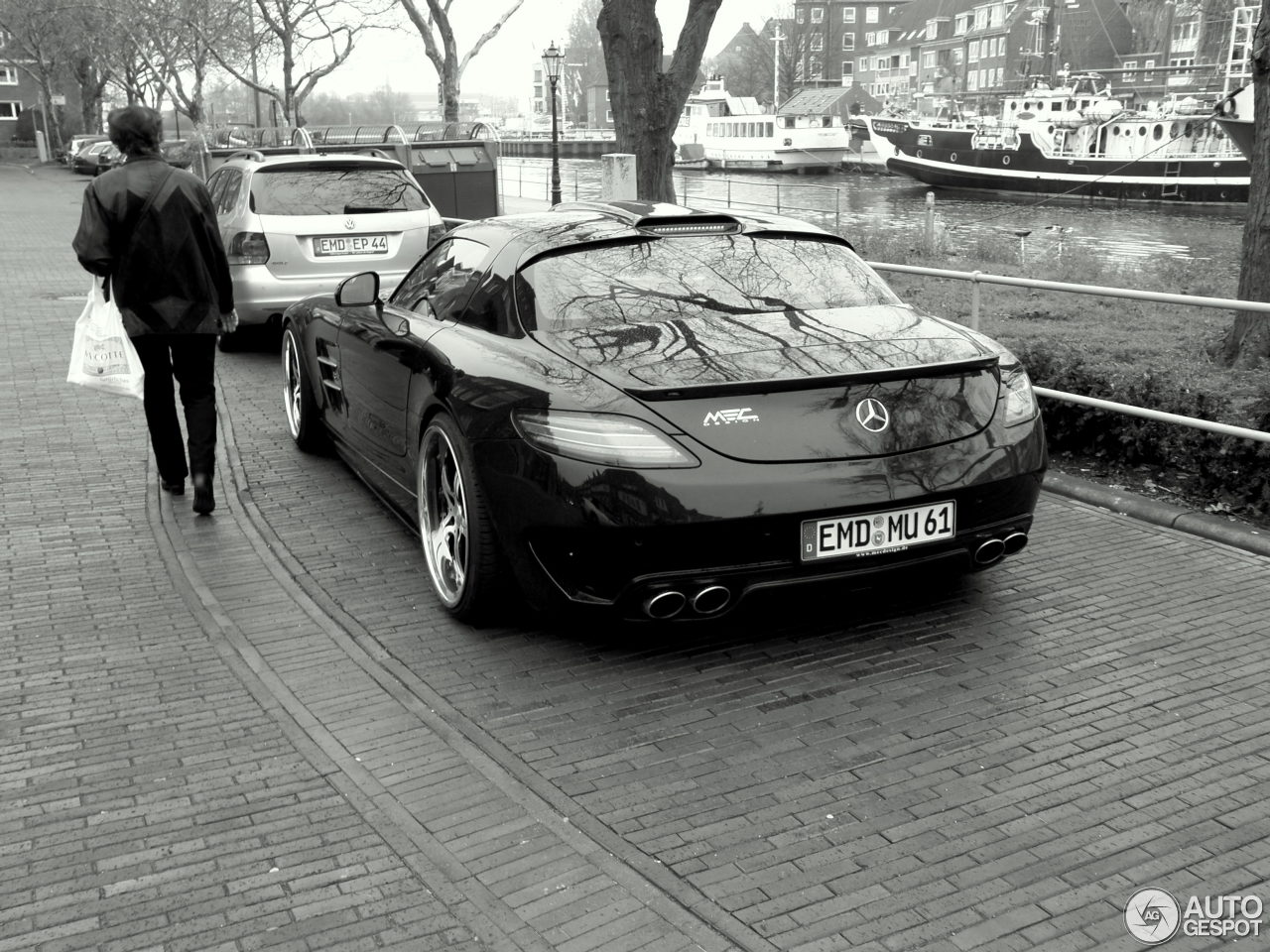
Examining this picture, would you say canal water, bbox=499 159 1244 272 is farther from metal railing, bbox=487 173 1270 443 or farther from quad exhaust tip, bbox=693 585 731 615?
quad exhaust tip, bbox=693 585 731 615

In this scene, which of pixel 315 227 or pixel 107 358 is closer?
pixel 107 358

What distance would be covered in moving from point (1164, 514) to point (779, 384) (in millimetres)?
2752

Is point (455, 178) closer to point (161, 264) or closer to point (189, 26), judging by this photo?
point (161, 264)

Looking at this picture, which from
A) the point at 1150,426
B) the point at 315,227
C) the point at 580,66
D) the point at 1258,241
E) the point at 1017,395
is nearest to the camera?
the point at 1017,395

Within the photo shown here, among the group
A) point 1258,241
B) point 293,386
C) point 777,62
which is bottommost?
point 293,386

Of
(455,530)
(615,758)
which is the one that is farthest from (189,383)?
(615,758)

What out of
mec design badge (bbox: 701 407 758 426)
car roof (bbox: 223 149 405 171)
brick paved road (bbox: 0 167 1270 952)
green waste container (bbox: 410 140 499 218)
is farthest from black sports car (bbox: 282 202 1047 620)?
green waste container (bbox: 410 140 499 218)

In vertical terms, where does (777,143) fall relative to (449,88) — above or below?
below

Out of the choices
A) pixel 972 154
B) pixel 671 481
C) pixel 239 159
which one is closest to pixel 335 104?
pixel 972 154

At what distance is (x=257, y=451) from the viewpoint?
7652 mm

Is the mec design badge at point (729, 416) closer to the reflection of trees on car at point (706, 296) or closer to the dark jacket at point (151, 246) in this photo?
the reflection of trees on car at point (706, 296)

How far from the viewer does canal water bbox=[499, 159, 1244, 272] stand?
2625 centimetres

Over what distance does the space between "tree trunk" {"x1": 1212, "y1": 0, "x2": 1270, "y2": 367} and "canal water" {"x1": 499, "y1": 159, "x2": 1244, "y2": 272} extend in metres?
10.4

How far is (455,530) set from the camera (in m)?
4.86
